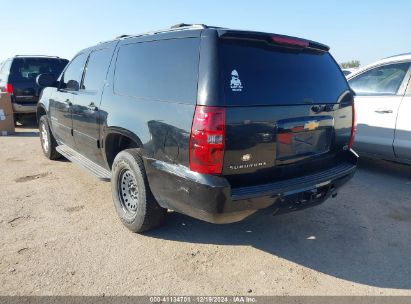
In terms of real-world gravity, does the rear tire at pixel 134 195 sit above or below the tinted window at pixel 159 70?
below

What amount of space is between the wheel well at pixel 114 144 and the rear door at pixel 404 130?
3.84 m

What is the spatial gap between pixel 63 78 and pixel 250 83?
3.83 metres

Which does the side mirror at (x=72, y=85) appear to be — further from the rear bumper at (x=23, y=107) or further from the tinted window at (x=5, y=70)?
the tinted window at (x=5, y=70)

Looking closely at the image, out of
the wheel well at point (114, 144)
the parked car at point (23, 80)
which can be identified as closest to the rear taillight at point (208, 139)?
the wheel well at point (114, 144)

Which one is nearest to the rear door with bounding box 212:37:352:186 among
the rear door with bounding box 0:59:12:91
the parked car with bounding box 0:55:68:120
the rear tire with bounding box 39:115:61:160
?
the rear tire with bounding box 39:115:61:160

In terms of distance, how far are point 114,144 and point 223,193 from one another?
1794 mm

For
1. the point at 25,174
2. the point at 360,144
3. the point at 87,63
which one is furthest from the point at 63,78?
the point at 360,144

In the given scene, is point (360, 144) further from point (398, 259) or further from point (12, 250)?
point (12, 250)

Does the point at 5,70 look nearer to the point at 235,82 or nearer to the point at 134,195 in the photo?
the point at 134,195

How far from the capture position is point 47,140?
632cm

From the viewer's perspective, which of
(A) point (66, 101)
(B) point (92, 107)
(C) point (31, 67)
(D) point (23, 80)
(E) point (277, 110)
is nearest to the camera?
(E) point (277, 110)

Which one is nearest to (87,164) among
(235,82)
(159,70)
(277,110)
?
(159,70)

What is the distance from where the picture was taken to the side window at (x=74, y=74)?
16.2 feet

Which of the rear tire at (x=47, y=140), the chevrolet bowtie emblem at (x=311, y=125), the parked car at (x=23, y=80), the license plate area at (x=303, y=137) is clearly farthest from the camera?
the parked car at (x=23, y=80)
